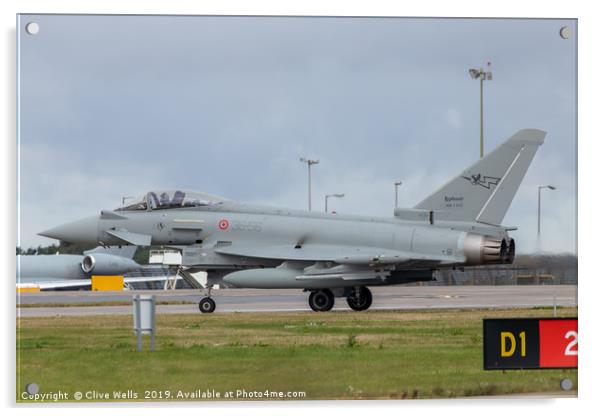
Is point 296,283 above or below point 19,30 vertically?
below

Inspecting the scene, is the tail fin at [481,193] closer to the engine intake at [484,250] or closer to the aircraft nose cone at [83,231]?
the engine intake at [484,250]

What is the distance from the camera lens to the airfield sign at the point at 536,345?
32.4 ft

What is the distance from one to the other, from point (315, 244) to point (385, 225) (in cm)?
172

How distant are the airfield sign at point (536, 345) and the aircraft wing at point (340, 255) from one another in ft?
24.9

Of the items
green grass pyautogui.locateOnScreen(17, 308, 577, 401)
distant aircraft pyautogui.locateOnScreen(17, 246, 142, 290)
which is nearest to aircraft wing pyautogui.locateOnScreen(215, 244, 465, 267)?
green grass pyautogui.locateOnScreen(17, 308, 577, 401)

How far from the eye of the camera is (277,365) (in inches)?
397

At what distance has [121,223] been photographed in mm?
19828

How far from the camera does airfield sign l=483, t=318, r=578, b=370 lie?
9.88m

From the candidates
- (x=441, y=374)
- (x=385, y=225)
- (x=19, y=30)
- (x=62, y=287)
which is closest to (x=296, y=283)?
(x=385, y=225)

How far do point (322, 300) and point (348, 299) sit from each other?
0.62 metres

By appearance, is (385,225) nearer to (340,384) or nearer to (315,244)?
(315,244)

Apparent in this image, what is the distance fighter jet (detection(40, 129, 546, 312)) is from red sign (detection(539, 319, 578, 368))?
6229 millimetres

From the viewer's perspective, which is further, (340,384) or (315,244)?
(315,244)

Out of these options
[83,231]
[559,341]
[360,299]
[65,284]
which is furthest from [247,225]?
[65,284]
